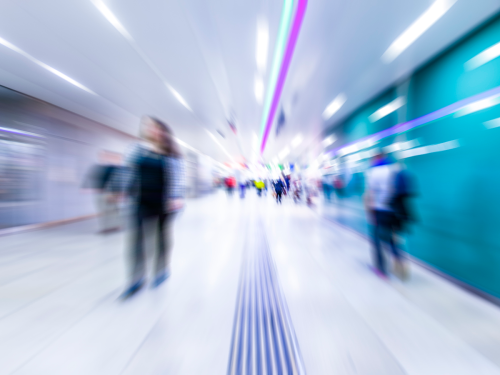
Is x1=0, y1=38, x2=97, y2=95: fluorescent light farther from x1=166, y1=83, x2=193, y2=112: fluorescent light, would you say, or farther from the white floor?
the white floor

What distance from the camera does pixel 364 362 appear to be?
125cm

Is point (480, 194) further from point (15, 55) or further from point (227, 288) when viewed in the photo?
point (15, 55)

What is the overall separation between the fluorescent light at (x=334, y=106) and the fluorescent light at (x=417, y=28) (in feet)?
4.95

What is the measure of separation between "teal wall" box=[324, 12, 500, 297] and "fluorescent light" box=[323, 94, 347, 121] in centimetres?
152

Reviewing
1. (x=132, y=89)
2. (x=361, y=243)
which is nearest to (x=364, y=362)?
(x=361, y=243)

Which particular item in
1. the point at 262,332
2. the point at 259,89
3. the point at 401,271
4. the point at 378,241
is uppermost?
the point at 259,89

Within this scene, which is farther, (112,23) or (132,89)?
(132,89)

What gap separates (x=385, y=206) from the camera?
7.70ft

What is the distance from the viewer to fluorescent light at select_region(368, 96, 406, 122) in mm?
3434

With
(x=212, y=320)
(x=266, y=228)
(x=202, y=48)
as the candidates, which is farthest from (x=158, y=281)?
(x=202, y=48)

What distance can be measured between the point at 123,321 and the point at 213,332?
2.53ft

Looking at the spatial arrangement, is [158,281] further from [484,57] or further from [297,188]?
[297,188]

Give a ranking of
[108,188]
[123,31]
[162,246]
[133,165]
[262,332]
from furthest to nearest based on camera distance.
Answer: [108,188]
[123,31]
[162,246]
[133,165]
[262,332]

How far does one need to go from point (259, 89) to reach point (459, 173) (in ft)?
13.4
